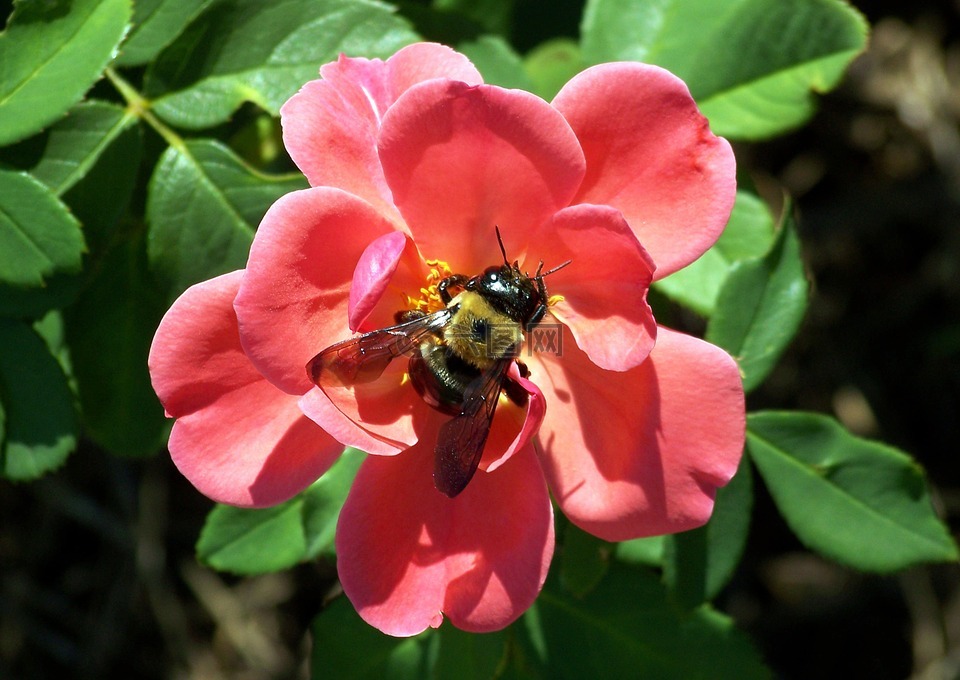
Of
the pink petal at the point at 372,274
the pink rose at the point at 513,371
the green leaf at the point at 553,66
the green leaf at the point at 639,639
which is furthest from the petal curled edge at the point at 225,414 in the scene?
the green leaf at the point at 553,66

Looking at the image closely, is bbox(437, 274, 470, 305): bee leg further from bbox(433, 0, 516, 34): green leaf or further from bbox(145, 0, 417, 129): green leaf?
bbox(433, 0, 516, 34): green leaf

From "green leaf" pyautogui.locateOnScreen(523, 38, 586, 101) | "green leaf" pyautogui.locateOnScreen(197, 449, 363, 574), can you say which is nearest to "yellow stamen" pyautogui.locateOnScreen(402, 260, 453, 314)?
"green leaf" pyautogui.locateOnScreen(197, 449, 363, 574)

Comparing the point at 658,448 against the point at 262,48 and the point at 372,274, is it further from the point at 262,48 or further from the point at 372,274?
the point at 262,48

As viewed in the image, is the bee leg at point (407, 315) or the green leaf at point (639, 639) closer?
the bee leg at point (407, 315)

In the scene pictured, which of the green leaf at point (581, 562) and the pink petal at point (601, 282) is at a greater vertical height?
the pink petal at point (601, 282)

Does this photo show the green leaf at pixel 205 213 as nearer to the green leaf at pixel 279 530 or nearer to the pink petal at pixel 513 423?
the green leaf at pixel 279 530

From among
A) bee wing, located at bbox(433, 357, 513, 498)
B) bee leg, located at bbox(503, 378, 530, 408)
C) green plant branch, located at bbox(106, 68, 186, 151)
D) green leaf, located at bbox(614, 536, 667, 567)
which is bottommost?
green leaf, located at bbox(614, 536, 667, 567)

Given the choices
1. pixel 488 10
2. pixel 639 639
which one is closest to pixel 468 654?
pixel 639 639
